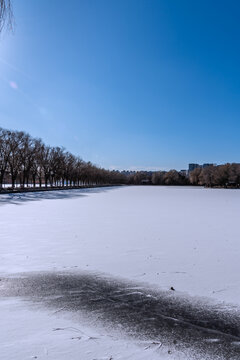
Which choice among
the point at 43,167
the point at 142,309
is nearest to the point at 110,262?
the point at 142,309

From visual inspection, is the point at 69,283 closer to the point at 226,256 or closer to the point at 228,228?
the point at 226,256

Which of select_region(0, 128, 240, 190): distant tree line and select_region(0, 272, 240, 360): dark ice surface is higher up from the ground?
select_region(0, 128, 240, 190): distant tree line

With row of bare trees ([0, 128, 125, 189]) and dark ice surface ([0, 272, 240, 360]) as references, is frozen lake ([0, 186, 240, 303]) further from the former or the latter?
row of bare trees ([0, 128, 125, 189])

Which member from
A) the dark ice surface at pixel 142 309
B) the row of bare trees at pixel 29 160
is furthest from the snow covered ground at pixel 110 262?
the row of bare trees at pixel 29 160

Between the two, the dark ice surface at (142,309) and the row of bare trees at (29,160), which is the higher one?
the row of bare trees at (29,160)

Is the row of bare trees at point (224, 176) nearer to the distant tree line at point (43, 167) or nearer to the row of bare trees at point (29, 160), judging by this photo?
the distant tree line at point (43, 167)

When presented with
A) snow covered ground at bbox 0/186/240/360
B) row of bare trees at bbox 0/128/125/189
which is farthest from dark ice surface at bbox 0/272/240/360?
row of bare trees at bbox 0/128/125/189

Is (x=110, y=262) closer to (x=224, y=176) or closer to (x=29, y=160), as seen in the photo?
(x=29, y=160)

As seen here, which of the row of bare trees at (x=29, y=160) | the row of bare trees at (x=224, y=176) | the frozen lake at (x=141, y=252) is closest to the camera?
the frozen lake at (x=141, y=252)

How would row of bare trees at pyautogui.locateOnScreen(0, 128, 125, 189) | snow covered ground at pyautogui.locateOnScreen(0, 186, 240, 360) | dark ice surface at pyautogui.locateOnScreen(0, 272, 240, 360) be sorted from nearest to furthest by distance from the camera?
snow covered ground at pyautogui.locateOnScreen(0, 186, 240, 360) < dark ice surface at pyautogui.locateOnScreen(0, 272, 240, 360) < row of bare trees at pyautogui.locateOnScreen(0, 128, 125, 189)

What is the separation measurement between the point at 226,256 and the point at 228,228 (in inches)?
193

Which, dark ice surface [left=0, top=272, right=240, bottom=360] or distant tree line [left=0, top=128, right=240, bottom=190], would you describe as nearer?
dark ice surface [left=0, top=272, right=240, bottom=360]

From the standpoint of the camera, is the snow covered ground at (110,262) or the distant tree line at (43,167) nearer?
the snow covered ground at (110,262)

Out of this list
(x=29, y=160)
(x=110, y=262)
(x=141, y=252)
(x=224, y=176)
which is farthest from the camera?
(x=224, y=176)
